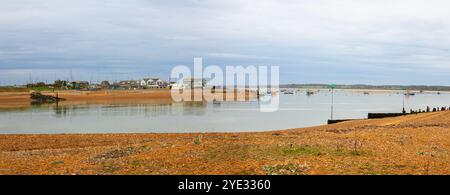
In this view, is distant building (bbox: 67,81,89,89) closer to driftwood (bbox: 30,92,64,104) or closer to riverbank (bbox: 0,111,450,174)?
driftwood (bbox: 30,92,64,104)

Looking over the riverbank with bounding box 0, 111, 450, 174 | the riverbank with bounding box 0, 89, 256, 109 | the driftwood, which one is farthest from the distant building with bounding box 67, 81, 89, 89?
the riverbank with bounding box 0, 111, 450, 174

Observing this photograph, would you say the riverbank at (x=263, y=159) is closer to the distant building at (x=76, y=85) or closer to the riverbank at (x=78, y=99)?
the riverbank at (x=78, y=99)

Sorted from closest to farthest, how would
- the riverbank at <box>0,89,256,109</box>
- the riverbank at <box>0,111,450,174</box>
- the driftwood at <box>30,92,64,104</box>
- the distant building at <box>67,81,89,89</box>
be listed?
the riverbank at <box>0,111,450,174</box>
the riverbank at <box>0,89,256,109</box>
the driftwood at <box>30,92,64,104</box>
the distant building at <box>67,81,89,89</box>

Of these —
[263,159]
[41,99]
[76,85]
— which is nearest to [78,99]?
[41,99]

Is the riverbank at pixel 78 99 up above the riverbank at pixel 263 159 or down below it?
below

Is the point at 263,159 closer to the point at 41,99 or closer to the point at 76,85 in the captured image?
the point at 41,99

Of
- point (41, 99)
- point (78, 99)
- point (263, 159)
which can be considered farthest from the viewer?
point (78, 99)

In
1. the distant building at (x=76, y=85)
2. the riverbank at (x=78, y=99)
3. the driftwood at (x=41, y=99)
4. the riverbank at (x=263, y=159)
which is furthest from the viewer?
the distant building at (x=76, y=85)

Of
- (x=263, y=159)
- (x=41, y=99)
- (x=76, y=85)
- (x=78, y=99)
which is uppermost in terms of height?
(x=76, y=85)

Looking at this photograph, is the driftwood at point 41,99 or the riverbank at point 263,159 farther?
the driftwood at point 41,99

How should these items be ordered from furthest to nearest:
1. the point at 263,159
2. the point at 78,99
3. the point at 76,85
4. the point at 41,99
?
the point at 76,85, the point at 78,99, the point at 41,99, the point at 263,159

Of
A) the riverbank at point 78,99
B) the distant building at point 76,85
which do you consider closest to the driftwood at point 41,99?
the riverbank at point 78,99

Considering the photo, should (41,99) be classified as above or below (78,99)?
above
